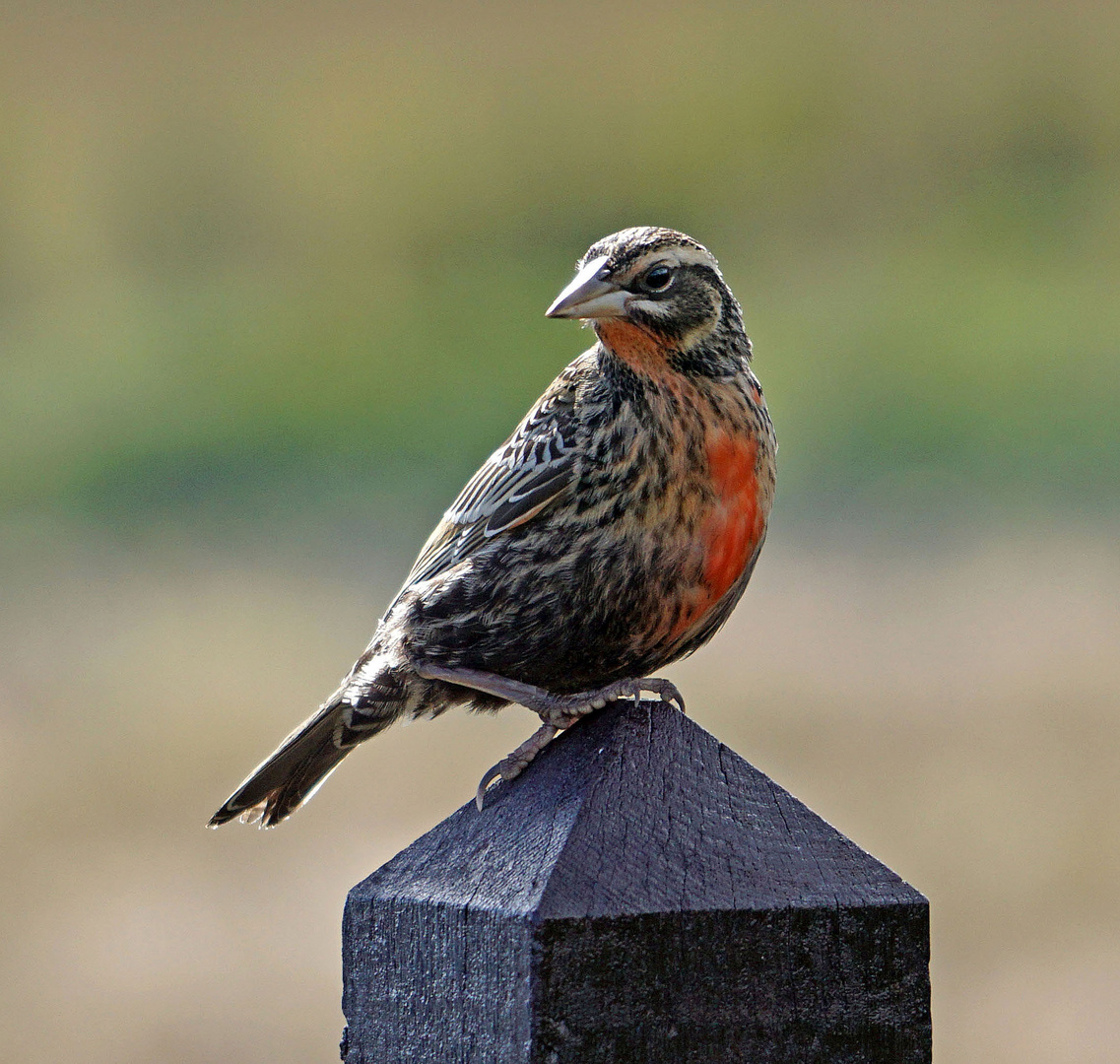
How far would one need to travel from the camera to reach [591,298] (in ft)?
9.57

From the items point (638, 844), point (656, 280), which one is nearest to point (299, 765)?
point (656, 280)

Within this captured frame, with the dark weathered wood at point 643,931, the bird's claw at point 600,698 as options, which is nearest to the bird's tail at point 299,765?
the bird's claw at point 600,698

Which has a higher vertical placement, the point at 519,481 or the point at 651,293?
the point at 651,293

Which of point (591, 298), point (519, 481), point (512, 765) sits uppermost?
point (591, 298)

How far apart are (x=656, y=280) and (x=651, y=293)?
0.04 metres

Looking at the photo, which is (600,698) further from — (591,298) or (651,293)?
(651,293)

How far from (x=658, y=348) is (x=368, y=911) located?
1512 millimetres

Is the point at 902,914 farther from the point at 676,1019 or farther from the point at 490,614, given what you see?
the point at 490,614

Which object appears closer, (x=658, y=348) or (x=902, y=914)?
(x=902, y=914)

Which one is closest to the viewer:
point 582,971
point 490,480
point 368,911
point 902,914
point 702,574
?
point 582,971

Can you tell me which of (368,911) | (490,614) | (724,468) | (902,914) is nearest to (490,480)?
(490,614)

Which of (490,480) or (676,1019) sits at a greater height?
(490,480)

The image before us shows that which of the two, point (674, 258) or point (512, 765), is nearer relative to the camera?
point (512, 765)

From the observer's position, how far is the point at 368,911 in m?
2.05
